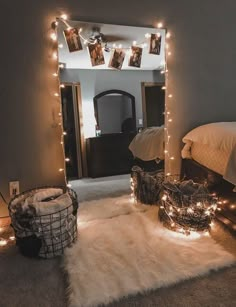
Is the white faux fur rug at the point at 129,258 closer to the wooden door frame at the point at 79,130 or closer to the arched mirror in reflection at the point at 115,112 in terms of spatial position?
the wooden door frame at the point at 79,130

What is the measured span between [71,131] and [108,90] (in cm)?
57

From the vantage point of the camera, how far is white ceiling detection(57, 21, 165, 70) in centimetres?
225

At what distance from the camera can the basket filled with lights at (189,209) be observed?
1.92m

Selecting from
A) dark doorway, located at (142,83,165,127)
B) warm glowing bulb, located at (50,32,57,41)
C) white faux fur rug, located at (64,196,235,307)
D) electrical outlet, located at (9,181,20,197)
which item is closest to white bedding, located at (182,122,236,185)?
dark doorway, located at (142,83,165,127)

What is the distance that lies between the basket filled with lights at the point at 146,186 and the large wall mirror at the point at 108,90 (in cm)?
20

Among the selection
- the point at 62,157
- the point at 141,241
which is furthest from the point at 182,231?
the point at 62,157

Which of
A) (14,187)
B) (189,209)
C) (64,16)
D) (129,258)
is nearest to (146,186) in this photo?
(189,209)

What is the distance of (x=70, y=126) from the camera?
7.97 ft

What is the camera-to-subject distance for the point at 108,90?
2.57m

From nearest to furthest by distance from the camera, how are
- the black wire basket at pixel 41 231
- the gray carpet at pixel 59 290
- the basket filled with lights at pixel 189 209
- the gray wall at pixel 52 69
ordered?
the gray carpet at pixel 59 290 → the black wire basket at pixel 41 231 → the basket filled with lights at pixel 189 209 → the gray wall at pixel 52 69

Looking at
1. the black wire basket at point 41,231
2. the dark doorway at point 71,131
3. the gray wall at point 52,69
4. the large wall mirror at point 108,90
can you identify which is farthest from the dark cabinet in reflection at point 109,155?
the black wire basket at point 41,231

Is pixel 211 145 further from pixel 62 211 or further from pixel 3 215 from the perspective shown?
pixel 3 215

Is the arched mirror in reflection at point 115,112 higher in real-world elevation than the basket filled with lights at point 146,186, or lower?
higher

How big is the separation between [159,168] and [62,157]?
3.47 ft
